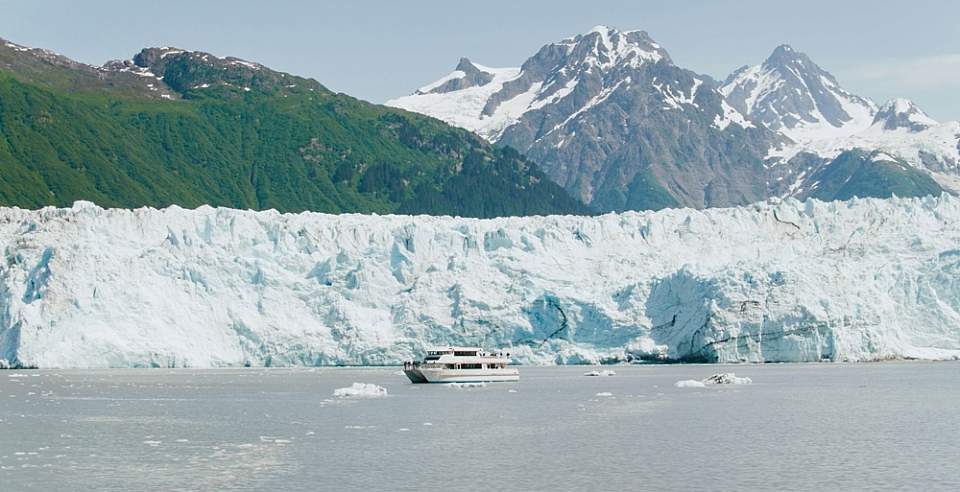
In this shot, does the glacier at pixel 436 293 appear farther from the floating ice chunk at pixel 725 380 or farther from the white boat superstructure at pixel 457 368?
the floating ice chunk at pixel 725 380

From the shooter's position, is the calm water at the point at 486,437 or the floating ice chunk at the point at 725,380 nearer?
the calm water at the point at 486,437

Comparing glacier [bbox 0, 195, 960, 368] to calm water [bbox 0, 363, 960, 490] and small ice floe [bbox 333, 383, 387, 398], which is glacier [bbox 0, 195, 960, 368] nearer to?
calm water [bbox 0, 363, 960, 490]

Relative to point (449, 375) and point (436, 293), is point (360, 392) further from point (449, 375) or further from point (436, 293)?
point (436, 293)

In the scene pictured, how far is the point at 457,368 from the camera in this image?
244ft

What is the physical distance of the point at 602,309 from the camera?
86.6 metres

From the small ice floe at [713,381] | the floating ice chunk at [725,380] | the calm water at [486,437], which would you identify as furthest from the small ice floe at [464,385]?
the floating ice chunk at [725,380]

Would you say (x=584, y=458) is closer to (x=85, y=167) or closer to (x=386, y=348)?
(x=386, y=348)

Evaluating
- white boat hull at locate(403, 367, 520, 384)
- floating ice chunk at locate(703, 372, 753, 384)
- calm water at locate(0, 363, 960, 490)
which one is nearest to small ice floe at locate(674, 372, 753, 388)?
floating ice chunk at locate(703, 372, 753, 384)

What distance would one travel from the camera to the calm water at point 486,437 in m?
32.7

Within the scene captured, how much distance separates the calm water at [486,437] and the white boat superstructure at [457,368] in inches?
160

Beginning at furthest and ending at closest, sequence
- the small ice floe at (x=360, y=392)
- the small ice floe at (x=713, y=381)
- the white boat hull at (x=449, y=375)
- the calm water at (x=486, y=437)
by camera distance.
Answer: the white boat hull at (x=449, y=375) → the small ice floe at (x=713, y=381) → the small ice floe at (x=360, y=392) → the calm water at (x=486, y=437)

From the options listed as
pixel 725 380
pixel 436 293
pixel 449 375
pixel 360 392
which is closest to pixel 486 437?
pixel 360 392

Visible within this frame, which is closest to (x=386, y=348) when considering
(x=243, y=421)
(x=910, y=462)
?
(x=243, y=421)

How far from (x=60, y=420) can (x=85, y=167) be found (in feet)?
516
